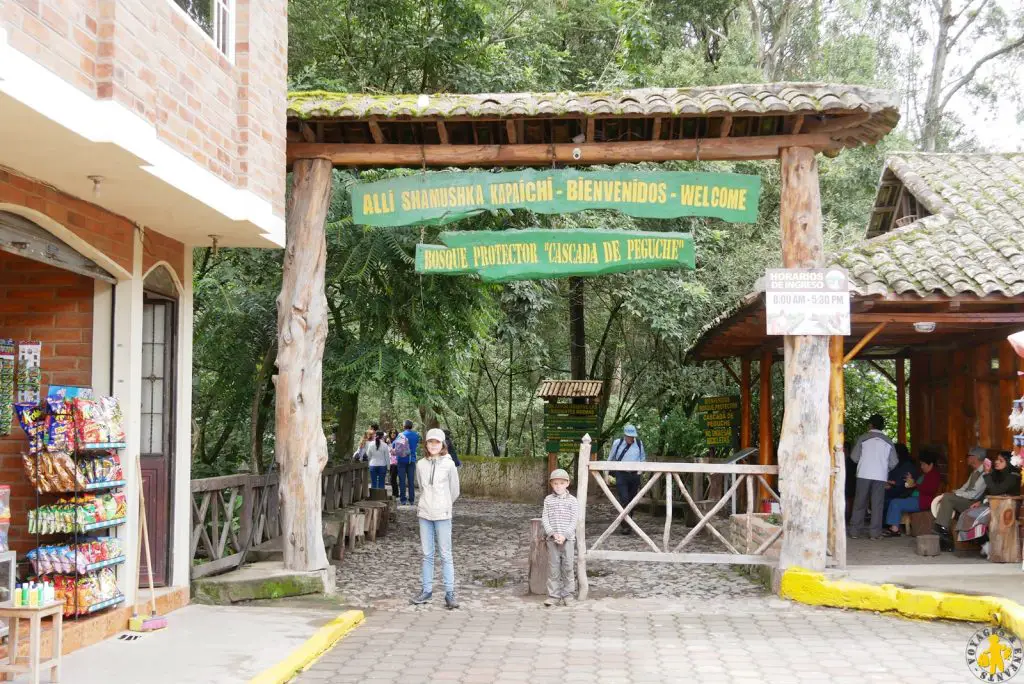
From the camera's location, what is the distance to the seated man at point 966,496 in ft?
37.4

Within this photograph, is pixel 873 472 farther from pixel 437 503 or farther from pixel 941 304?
pixel 437 503

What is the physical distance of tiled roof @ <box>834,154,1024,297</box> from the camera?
32.8 feet

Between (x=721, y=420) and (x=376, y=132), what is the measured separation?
10.1m

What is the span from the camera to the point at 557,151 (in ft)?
32.5

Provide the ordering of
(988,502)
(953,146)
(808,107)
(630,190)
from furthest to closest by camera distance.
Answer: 1. (953,146)
2. (988,502)
3. (630,190)
4. (808,107)

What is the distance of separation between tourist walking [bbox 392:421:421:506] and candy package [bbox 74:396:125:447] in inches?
507

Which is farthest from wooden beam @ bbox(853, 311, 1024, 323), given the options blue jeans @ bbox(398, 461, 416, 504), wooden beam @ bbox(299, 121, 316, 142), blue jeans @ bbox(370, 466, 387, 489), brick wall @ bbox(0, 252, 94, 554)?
blue jeans @ bbox(398, 461, 416, 504)

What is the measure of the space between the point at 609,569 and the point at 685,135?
16.9 ft

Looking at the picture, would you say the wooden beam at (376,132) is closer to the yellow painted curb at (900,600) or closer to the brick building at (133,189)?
the brick building at (133,189)

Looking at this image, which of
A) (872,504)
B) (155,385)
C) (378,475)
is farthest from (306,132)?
(378,475)

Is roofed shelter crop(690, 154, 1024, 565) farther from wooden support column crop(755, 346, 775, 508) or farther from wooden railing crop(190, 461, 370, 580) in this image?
wooden railing crop(190, 461, 370, 580)

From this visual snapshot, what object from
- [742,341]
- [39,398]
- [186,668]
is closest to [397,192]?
[39,398]

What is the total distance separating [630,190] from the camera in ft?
31.8

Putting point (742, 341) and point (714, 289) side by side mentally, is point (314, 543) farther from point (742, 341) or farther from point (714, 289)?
point (714, 289)
